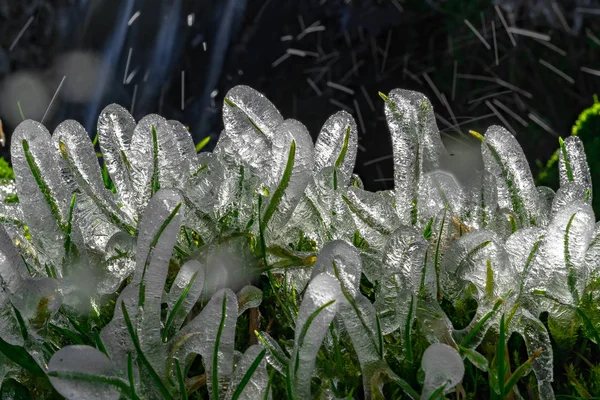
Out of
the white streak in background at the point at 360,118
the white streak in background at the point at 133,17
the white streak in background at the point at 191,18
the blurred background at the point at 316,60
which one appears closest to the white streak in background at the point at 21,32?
the blurred background at the point at 316,60

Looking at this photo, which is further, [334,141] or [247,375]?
[334,141]

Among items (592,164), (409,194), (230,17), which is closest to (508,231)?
(409,194)

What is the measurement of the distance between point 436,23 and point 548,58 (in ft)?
3.19

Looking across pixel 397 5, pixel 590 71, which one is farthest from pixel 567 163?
pixel 397 5

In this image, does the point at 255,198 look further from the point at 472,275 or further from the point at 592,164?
the point at 592,164

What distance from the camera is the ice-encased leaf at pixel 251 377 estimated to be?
48 centimetres

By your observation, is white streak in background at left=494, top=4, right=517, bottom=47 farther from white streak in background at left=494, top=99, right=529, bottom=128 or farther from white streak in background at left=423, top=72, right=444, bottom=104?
white streak in background at left=423, top=72, right=444, bottom=104

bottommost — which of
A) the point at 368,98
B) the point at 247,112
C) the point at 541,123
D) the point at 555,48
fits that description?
the point at 541,123

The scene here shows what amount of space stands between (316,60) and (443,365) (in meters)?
6.32

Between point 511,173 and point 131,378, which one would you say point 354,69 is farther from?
point 131,378

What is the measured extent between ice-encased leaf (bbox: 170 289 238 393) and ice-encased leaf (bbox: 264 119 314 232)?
0.10 metres

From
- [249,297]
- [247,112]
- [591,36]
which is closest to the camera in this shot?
[249,297]

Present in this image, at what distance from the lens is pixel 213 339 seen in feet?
1.59

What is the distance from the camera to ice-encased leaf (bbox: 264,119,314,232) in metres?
0.53
